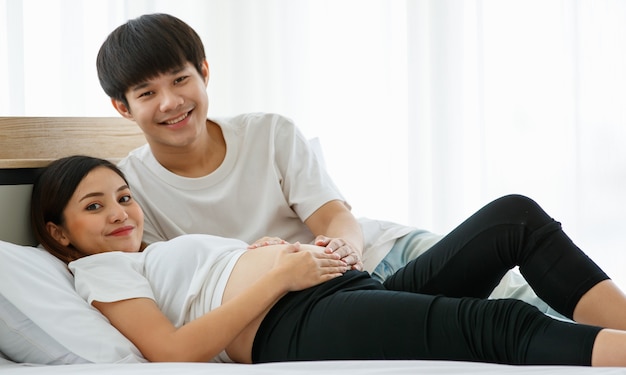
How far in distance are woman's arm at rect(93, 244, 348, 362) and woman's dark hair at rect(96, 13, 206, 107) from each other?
A: 609 millimetres

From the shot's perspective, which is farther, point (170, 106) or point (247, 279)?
point (170, 106)

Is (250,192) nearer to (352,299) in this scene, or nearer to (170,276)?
(170,276)

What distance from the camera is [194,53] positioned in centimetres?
197

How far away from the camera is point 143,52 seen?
1.87 meters

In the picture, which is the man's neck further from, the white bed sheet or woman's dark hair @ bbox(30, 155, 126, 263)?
the white bed sheet

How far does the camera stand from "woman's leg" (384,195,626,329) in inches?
54.6

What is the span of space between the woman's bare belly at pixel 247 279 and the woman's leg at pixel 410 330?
18mm

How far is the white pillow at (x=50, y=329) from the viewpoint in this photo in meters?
1.40

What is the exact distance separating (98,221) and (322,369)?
2.10 feet

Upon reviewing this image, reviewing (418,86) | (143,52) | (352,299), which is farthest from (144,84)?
(418,86)

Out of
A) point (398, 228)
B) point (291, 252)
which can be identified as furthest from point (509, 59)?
point (291, 252)

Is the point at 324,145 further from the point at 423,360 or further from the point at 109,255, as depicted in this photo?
the point at 423,360

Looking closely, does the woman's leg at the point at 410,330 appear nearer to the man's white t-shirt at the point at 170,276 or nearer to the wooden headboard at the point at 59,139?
the man's white t-shirt at the point at 170,276

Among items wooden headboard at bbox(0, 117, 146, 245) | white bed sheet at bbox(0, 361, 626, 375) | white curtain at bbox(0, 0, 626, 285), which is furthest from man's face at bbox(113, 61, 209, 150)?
white curtain at bbox(0, 0, 626, 285)
